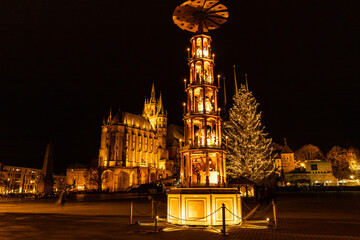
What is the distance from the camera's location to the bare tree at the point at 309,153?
269ft

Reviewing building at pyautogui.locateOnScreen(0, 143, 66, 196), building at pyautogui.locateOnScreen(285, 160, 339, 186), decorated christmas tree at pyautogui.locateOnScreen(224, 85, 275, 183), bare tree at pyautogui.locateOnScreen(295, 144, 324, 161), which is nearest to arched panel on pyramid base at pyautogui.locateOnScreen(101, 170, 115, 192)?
building at pyautogui.locateOnScreen(0, 143, 66, 196)

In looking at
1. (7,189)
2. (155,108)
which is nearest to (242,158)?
(155,108)

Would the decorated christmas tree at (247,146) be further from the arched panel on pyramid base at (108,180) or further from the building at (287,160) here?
the arched panel on pyramid base at (108,180)

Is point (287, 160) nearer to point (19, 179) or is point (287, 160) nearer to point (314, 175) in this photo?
point (314, 175)

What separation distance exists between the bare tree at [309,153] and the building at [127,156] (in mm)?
45707

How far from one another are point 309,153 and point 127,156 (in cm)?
5887

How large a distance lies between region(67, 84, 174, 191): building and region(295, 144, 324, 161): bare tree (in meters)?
45.7

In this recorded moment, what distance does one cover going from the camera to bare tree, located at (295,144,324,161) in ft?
269

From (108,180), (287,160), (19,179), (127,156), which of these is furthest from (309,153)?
(19,179)

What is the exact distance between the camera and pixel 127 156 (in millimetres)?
85625

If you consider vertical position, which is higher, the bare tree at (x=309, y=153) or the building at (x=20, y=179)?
the bare tree at (x=309, y=153)

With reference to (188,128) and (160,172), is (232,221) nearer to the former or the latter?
(188,128)

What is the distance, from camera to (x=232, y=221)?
40.5 feet

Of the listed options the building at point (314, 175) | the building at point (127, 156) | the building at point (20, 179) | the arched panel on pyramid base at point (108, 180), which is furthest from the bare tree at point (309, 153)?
the building at point (20, 179)
